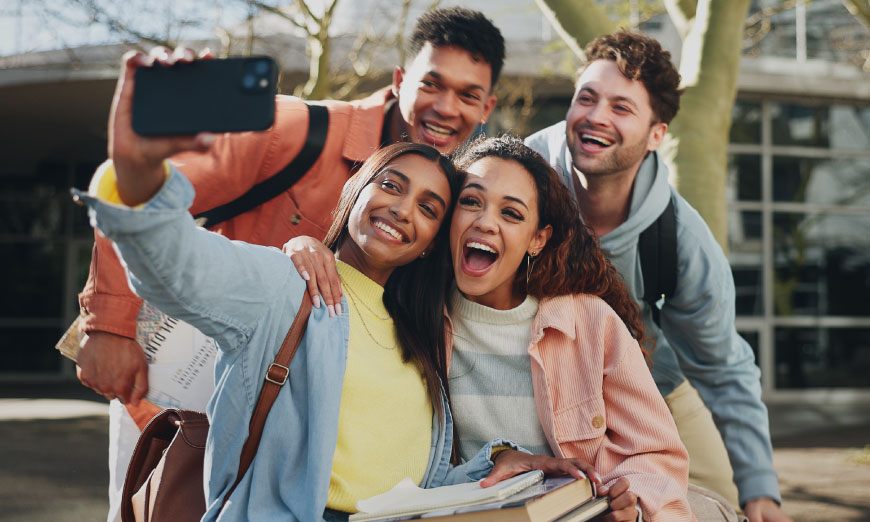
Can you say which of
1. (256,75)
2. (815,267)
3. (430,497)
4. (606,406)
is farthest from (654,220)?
(815,267)

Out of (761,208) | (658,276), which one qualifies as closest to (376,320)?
(658,276)

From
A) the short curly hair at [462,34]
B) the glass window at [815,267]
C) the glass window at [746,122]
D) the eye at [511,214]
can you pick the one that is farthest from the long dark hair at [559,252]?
the glass window at [815,267]

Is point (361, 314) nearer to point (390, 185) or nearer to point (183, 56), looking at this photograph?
point (390, 185)

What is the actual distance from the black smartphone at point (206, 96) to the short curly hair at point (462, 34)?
6.73ft

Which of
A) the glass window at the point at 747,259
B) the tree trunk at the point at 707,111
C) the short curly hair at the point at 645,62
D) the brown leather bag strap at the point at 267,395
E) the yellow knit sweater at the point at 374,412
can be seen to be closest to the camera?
the brown leather bag strap at the point at 267,395

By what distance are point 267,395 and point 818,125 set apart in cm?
1344

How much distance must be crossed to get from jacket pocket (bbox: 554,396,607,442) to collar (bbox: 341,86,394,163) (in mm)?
1177

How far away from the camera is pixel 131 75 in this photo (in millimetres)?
1456

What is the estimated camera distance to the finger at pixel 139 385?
2314mm

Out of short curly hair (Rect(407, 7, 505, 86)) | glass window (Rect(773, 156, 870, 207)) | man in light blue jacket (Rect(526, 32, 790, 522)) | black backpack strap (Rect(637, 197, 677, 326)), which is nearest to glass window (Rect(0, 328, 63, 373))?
glass window (Rect(773, 156, 870, 207))

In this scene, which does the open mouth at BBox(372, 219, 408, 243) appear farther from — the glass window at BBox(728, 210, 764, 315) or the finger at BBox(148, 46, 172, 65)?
the glass window at BBox(728, 210, 764, 315)

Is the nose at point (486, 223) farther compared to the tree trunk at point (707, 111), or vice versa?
the tree trunk at point (707, 111)

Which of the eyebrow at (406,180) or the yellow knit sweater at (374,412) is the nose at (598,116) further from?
the yellow knit sweater at (374,412)

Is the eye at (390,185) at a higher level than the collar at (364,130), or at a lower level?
lower
